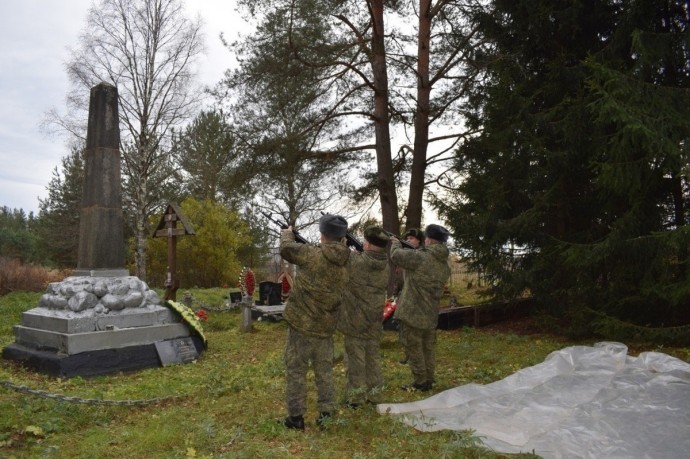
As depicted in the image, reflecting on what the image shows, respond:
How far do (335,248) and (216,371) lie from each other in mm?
3575

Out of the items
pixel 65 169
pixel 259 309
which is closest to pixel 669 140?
pixel 259 309

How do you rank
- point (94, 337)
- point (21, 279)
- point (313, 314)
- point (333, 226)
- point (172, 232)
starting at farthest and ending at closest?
point (21, 279), point (172, 232), point (94, 337), point (333, 226), point (313, 314)

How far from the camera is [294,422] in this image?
16.1 feet

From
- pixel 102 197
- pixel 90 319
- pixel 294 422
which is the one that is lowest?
pixel 294 422

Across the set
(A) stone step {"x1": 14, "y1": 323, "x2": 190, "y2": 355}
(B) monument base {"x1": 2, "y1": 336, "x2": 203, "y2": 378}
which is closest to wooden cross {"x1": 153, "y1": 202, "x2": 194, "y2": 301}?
(A) stone step {"x1": 14, "y1": 323, "x2": 190, "y2": 355}

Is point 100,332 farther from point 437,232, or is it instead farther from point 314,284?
point 437,232

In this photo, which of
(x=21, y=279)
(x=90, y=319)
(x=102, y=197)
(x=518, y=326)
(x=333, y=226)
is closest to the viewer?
(x=333, y=226)

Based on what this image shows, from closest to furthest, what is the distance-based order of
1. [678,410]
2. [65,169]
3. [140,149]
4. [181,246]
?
1. [678,410]
2. [140,149]
3. [181,246]
4. [65,169]

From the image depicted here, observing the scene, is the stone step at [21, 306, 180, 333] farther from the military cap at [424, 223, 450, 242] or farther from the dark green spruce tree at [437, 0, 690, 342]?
the dark green spruce tree at [437, 0, 690, 342]

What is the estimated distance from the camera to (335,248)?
507 centimetres

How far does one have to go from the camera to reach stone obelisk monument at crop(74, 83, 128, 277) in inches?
346

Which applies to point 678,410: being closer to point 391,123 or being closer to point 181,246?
point 391,123

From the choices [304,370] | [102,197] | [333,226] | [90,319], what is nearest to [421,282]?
[333,226]

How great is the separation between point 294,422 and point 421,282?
94.4 inches
